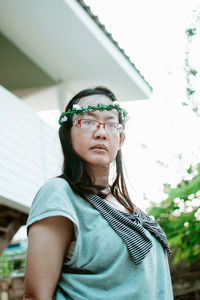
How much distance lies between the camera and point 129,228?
1.29 metres

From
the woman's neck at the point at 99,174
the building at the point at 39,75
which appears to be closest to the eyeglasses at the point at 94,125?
the woman's neck at the point at 99,174

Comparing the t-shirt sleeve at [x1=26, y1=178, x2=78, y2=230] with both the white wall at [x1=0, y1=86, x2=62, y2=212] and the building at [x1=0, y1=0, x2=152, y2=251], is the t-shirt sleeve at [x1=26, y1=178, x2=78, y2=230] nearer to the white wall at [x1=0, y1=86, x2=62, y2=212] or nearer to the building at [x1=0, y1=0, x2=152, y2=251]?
the white wall at [x1=0, y1=86, x2=62, y2=212]

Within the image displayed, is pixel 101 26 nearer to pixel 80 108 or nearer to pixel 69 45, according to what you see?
pixel 69 45

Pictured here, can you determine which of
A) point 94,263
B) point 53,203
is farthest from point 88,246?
point 53,203

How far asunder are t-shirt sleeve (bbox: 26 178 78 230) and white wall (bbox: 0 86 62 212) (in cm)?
379

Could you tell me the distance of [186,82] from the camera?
3939 mm

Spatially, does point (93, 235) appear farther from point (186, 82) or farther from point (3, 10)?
point (3, 10)

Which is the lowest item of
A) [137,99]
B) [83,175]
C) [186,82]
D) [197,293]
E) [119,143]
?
[197,293]

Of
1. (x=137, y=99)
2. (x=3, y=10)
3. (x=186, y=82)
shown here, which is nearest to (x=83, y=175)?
(x=186, y=82)

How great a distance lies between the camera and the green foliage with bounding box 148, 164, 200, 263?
491cm

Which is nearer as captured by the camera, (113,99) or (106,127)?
(106,127)

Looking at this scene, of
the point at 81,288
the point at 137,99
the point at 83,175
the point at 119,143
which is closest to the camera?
the point at 81,288

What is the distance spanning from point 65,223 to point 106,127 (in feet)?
1.55

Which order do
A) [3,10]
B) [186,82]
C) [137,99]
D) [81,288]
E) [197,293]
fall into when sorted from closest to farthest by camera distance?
[81,288], [186,82], [3,10], [197,293], [137,99]
